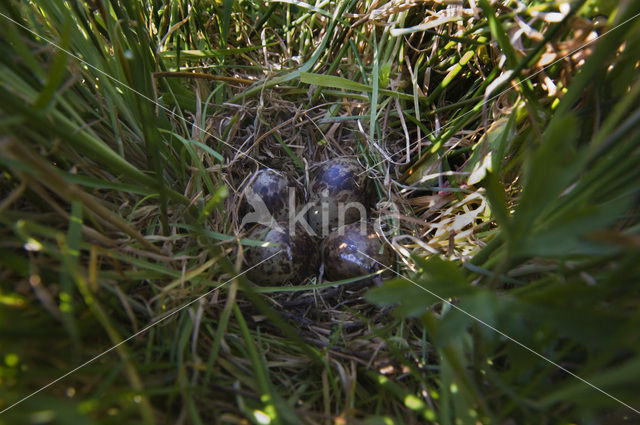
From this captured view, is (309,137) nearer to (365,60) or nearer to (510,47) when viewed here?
(365,60)

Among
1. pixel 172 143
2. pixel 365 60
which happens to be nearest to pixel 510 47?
pixel 365 60

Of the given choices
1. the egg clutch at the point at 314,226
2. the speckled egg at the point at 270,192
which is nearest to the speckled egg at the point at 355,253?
the egg clutch at the point at 314,226

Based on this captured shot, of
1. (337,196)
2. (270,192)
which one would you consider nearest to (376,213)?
(337,196)

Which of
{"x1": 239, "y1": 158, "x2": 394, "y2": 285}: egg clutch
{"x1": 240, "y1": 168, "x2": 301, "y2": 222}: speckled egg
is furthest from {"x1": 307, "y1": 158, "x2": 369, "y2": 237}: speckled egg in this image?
→ {"x1": 240, "y1": 168, "x2": 301, "y2": 222}: speckled egg

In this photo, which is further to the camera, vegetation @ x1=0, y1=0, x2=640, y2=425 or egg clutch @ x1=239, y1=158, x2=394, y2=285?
egg clutch @ x1=239, y1=158, x2=394, y2=285

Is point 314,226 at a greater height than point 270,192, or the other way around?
point 270,192

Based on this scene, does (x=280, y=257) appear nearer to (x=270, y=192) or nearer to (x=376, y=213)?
(x=270, y=192)

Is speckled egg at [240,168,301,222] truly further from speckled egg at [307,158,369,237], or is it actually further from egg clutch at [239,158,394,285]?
speckled egg at [307,158,369,237]

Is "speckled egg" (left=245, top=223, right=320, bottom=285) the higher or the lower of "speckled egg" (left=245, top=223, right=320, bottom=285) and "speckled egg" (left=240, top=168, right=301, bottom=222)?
the lower
